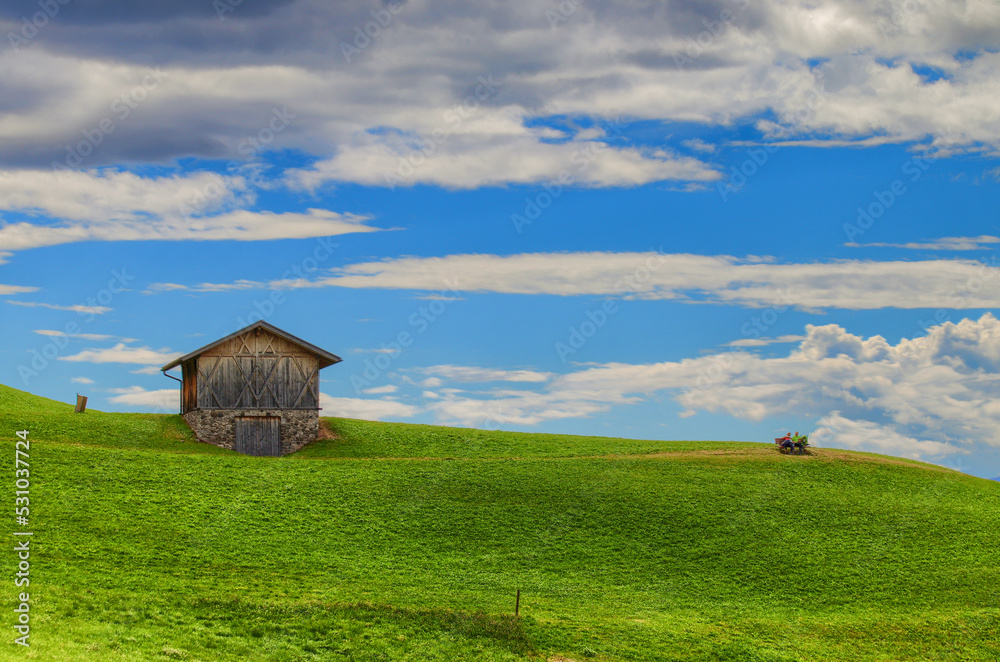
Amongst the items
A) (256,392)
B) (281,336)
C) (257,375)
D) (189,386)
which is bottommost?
(256,392)

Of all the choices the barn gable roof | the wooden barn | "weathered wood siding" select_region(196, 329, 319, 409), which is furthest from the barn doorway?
the barn gable roof

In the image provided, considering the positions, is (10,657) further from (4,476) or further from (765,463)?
(765,463)

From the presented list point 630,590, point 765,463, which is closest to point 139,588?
point 630,590

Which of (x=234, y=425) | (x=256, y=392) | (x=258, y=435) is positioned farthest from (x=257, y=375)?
(x=258, y=435)

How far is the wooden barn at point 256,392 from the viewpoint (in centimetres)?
6397

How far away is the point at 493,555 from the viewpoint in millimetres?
41219

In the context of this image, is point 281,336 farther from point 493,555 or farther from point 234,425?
point 493,555

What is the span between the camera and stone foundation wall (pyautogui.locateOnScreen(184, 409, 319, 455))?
209 feet

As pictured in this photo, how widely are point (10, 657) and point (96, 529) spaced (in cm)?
1665

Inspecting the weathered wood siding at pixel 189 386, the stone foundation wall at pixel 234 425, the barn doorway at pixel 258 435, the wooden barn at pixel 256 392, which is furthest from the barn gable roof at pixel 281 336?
the barn doorway at pixel 258 435

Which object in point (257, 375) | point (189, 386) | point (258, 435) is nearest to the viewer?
point (258, 435)

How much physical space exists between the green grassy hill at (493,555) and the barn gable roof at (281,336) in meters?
6.33

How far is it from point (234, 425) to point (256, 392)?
3097mm

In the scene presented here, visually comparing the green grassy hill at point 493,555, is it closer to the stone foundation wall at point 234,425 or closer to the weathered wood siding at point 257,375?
the stone foundation wall at point 234,425
